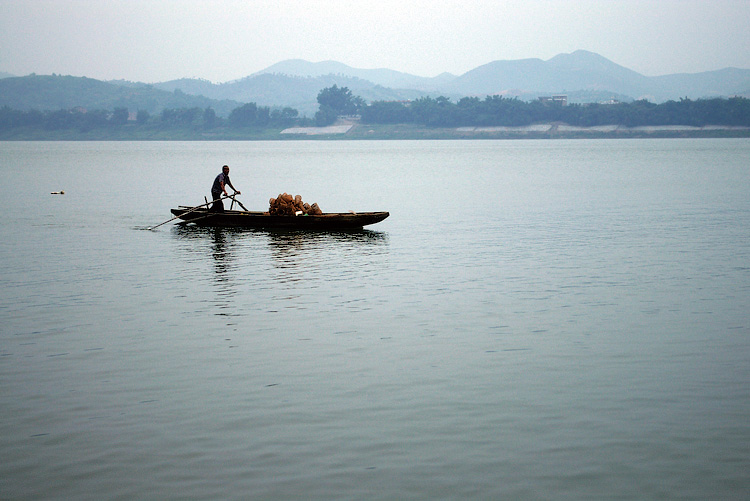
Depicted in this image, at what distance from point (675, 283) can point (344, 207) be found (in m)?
30.2

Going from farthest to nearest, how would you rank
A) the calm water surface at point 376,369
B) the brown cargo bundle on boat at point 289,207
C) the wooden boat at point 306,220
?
the brown cargo bundle on boat at point 289,207
the wooden boat at point 306,220
the calm water surface at point 376,369

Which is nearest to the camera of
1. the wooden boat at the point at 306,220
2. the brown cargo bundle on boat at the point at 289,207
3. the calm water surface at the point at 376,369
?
the calm water surface at the point at 376,369

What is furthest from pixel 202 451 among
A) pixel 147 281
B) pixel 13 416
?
pixel 147 281

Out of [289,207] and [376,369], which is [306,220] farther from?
[376,369]

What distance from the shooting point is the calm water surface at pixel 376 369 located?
376 inches

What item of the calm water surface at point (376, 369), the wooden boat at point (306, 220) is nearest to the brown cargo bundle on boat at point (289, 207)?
the wooden boat at point (306, 220)

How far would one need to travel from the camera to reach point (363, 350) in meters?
14.9

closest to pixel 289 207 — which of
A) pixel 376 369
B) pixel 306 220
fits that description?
pixel 306 220

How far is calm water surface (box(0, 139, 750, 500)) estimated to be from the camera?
31.3ft

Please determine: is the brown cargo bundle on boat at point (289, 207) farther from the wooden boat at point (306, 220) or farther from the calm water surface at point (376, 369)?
the calm water surface at point (376, 369)

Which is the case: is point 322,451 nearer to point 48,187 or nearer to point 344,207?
point 344,207

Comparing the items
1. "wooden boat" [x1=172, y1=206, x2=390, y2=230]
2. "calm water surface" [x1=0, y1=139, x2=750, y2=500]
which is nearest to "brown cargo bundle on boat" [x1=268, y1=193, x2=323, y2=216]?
"wooden boat" [x1=172, y1=206, x2=390, y2=230]

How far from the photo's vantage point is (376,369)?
13.7m

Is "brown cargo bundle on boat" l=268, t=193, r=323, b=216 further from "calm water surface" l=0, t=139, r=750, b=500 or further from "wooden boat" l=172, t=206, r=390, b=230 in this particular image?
"calm water surface" l=0, t=139, r=750, b=500
